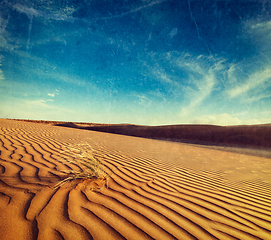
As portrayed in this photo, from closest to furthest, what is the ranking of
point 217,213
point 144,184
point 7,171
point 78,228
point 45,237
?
point 45,237, point 78,228, point 217,213, point 7,171, point 144,184

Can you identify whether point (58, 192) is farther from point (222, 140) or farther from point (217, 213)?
point (222, 140)

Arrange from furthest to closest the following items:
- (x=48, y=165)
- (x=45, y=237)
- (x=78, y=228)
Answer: (x=48, y=165) → (x=78, y=228) → (x=45, y=237)

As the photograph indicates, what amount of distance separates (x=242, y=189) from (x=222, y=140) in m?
13.3

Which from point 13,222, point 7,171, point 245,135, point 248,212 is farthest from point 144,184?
point 245,135

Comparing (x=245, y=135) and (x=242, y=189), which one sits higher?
(x=245, y=135)

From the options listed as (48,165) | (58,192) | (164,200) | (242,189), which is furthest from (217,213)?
(48,165)

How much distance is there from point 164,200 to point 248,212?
1.04 metres

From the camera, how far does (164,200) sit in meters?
1.79

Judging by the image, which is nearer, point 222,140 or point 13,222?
point 13,222

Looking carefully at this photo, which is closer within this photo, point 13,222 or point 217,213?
point 13,222

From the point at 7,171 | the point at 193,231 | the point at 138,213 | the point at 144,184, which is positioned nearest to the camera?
the point at 193,231

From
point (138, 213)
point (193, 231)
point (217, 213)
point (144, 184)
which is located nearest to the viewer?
point (193, 231)

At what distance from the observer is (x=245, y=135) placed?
1388cm

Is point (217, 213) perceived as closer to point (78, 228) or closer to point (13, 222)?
point (78, 228)
